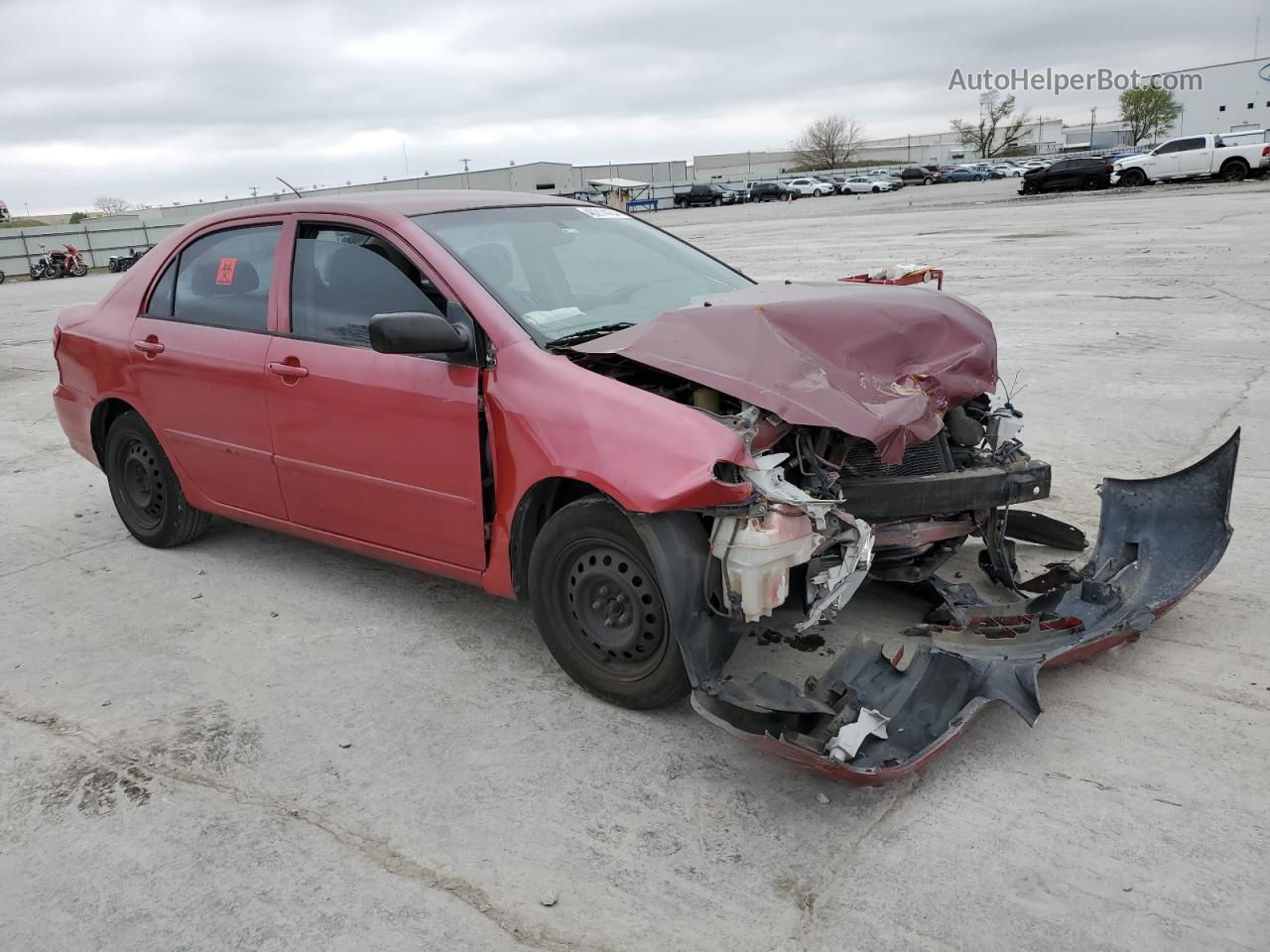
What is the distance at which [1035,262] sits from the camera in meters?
14.2

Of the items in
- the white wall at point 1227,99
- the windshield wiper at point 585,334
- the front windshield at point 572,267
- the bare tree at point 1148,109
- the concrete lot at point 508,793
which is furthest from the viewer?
the bare tree at point 1148,109

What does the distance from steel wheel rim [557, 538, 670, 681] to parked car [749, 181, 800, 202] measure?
190 ft

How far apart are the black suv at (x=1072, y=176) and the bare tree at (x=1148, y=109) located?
185 ft

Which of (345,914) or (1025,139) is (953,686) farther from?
(1025,139)

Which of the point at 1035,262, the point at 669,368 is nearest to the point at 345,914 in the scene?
the point at 669,368

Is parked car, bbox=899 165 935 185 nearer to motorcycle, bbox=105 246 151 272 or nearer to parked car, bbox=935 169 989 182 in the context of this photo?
parked car, bbox=935 169 989 182

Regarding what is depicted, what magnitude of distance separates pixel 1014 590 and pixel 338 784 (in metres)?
2.74

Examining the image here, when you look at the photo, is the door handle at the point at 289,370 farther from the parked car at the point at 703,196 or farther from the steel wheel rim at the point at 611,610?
the parked car at the point at 703,196

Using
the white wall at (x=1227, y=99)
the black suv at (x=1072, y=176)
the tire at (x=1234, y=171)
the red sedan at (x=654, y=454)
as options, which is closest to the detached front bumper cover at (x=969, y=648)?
the red sedan at (x=654, y=454)

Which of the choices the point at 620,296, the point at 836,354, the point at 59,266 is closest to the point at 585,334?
the point at 620,296

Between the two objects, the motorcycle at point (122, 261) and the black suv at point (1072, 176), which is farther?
the motorcycle at point (122, 261)

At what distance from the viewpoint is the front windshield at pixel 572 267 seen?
3.76 meters

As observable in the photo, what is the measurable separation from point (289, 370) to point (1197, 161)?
113ft

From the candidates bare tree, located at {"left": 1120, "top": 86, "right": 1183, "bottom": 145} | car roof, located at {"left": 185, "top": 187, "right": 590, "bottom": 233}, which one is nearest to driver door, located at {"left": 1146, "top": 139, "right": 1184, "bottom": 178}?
car roof, located at {"left": 185, "top": 187, "right": 590, "bottom": 233}
